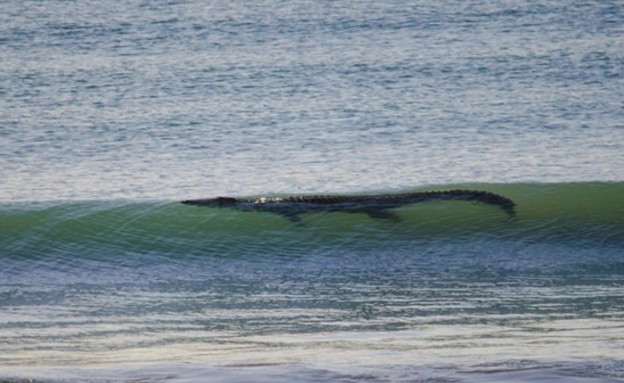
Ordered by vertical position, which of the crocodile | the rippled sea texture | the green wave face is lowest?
the green wave face

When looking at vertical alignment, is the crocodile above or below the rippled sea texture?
below

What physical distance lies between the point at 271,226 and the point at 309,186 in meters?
1.25

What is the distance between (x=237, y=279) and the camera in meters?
10.1

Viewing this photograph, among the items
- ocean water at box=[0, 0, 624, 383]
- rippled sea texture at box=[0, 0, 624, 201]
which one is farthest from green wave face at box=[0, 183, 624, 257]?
rippled sea texture at box=[0, 0, 624, 201]

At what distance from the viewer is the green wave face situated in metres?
11.4

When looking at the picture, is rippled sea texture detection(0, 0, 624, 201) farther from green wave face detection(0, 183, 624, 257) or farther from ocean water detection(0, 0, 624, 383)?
green wave face detection(0, 183, 624, 257)

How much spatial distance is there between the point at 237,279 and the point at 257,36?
1075 centimetres

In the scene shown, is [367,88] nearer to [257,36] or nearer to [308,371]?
[257,36]

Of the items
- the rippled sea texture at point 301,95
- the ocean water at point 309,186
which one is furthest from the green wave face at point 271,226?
the rippled sea texture at point 301,95

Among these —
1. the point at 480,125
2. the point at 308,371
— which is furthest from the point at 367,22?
the point at 308,371

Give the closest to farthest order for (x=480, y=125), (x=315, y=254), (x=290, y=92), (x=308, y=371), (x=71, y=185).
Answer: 1. (x=308, y=371)
2. (x=315, y=254)
3. (x=71, y=185)
4. (x=480, y=125)
5. (x=290, y=92)

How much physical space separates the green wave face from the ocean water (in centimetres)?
3

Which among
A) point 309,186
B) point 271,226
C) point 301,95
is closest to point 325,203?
point 271,226

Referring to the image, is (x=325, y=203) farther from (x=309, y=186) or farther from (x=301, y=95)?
(x=301, y=95)
